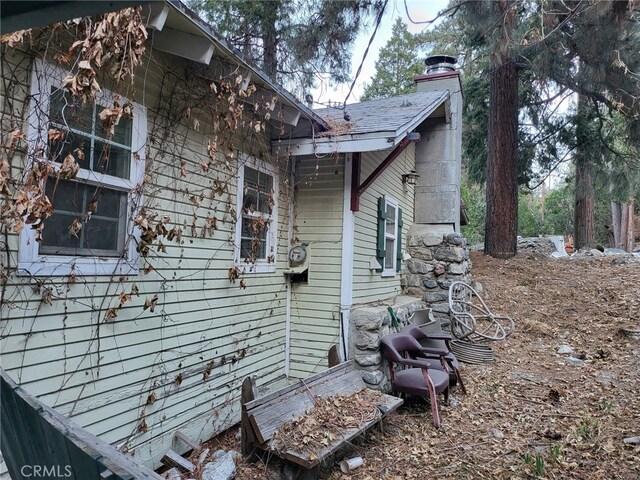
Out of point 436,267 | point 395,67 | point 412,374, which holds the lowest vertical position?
point 412,374

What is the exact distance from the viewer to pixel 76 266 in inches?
102

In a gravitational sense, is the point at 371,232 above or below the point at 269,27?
below

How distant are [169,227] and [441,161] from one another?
5.90 m

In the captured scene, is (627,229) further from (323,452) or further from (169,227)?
(169,227)

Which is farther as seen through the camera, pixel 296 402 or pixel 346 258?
pixel 346 258

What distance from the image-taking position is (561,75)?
864 centimetres

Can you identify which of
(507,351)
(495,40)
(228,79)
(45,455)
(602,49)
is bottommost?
(507,351)

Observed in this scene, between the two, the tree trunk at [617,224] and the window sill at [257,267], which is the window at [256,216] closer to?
the window sill at [257,267]

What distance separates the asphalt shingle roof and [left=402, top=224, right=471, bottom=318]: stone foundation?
7.90 ft

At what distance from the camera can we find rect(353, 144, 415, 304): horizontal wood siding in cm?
536

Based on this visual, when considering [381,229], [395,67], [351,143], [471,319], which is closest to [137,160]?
[351,143]

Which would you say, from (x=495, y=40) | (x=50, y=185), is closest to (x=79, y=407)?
(x=50, y=185)

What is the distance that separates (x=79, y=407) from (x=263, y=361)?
2.24 meters

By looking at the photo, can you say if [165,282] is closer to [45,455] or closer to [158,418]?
[158,418]
